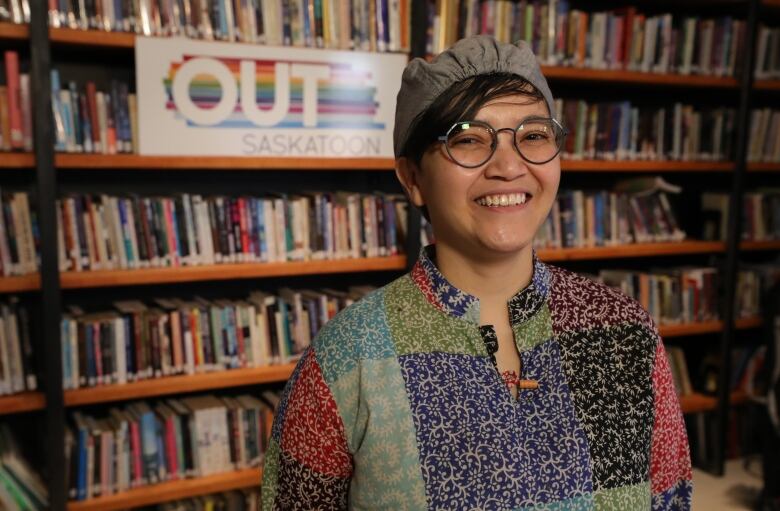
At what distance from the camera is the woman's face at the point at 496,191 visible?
0.93 meters

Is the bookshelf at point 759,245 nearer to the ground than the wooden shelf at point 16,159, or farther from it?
nearer to the ground

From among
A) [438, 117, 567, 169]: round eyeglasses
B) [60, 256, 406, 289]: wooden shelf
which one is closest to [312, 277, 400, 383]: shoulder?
[438, 117, 567, 169]: round eyeglasses

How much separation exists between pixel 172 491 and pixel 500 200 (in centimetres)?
180

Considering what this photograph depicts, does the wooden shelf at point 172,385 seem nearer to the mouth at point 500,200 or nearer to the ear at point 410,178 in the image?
the ear at point 410,178

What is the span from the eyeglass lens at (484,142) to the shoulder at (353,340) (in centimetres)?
24

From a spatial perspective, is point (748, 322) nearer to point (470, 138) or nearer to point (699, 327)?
point (699, 327)

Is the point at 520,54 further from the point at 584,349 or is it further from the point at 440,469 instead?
the point at 440,469

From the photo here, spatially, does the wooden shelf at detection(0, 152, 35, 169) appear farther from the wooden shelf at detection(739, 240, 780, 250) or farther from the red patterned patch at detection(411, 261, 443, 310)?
the wooden shelf at detection(739, 240, 780, 250)

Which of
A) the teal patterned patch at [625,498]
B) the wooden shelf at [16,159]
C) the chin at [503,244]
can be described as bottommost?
the teal patterned patch at [625,498]

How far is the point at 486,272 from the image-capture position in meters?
0.99

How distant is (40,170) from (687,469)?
1781mm

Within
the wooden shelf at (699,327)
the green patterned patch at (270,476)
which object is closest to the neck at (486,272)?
the green patterned patch at (270,476)

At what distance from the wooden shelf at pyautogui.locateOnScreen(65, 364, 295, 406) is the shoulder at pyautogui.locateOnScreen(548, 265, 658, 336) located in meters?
1.53

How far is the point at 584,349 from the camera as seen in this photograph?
998 millimetres
